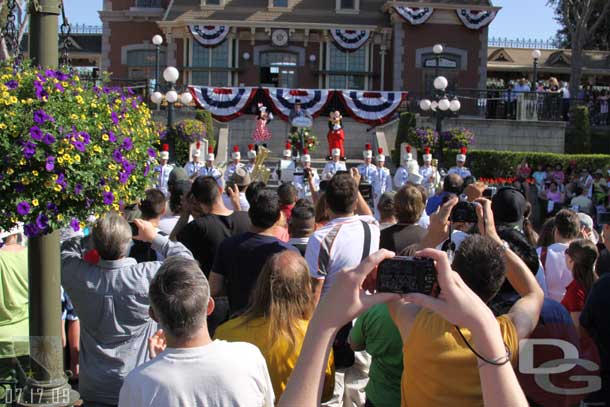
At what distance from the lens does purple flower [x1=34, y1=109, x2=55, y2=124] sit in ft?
11.4

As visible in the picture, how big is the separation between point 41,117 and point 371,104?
811 inches

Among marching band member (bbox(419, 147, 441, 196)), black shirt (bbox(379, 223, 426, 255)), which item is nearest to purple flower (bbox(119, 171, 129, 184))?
black shirt (bbox(379, 223, 426, 255))

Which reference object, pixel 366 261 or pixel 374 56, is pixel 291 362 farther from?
pixel 374 56

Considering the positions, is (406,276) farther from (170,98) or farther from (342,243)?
(170,98)

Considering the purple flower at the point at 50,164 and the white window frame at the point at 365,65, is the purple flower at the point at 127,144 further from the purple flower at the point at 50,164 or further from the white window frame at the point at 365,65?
the white window frame at the point at 365,65

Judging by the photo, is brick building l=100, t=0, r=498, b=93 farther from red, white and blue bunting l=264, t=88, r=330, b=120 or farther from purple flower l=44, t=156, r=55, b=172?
purple flower l=44, t=156, r=55, b=172

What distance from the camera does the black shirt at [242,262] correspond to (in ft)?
14.5

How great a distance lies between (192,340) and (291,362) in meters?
0.78

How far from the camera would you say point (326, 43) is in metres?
28.9

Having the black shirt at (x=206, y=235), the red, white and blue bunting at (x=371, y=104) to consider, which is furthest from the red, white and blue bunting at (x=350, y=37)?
the black shirt at (x=206, y=235)

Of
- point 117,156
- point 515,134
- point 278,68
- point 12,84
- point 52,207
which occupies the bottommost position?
point 52,207

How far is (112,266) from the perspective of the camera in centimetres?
393

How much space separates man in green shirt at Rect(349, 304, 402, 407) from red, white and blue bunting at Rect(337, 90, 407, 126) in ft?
66.4

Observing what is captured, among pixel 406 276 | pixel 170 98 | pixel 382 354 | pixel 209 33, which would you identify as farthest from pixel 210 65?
pixel 406 276
